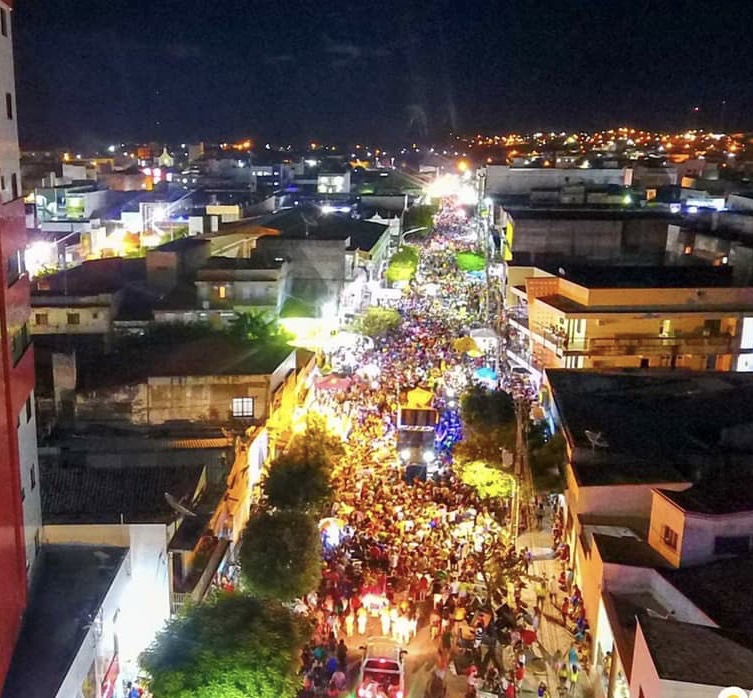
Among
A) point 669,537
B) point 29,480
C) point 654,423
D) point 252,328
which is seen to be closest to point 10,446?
point 29,480

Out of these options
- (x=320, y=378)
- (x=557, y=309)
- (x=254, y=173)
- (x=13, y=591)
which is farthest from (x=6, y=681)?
(x=254, y=173)

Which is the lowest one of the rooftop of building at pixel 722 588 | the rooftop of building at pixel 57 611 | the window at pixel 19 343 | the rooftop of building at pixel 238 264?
the rooftop of building at pixel 722 588

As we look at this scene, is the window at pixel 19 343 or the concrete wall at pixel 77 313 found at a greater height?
the window at pixel 19 343

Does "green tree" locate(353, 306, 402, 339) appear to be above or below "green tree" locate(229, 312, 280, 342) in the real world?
below

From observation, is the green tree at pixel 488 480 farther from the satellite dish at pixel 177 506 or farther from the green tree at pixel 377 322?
the green tree at pixel 377 322

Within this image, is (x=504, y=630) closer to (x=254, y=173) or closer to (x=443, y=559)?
(x=443, y=559)

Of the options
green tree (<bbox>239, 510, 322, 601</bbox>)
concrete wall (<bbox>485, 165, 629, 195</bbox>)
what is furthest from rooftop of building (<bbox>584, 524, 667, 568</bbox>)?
concrete wall (<bbox>485, 165, 629, 195</bbox>)

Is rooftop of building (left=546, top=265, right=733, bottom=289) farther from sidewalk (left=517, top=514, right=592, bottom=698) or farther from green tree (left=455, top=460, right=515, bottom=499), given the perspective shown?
sidewalk (left=517, top=514, right=592, bottom=698)

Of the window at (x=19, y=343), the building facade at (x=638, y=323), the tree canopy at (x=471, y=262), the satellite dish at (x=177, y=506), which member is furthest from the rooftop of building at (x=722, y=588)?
the tree canopy at (x=471, y=262)
